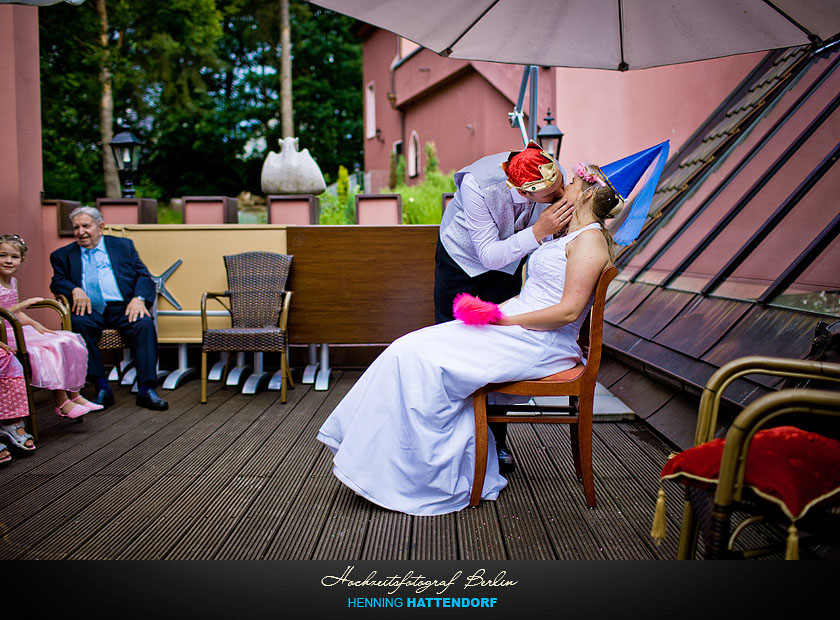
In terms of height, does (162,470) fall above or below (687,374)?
below

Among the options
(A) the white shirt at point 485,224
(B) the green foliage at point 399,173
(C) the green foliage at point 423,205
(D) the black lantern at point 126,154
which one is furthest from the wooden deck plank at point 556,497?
(B) the green foliage at point 399,173

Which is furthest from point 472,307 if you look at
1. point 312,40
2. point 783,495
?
point 312,40

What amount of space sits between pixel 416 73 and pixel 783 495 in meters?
16.8

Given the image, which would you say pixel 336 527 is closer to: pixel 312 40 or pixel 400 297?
pixel 400 297

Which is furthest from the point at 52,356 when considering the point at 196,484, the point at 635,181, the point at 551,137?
the point at 551,137

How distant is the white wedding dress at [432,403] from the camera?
2521 mm

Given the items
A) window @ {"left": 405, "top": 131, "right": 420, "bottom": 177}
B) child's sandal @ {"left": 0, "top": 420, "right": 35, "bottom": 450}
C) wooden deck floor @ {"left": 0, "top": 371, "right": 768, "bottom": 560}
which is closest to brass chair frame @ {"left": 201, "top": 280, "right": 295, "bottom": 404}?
wooden deck floor @ {"left": 0, "top": 371, "right": 768, "bottom": 560}

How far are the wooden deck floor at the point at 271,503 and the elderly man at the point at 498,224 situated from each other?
0.54 meters

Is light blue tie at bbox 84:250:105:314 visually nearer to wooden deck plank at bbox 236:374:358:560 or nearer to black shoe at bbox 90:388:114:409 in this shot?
black shoe at bbox 90:388:114:409

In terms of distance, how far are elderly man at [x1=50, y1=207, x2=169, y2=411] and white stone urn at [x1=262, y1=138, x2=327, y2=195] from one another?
1802 mm

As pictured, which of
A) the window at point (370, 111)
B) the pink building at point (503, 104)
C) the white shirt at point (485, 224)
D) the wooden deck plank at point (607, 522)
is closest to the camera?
the wooden deck plank at point (607, 522)

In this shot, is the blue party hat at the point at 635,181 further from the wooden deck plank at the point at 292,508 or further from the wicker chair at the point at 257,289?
the wicker chair at the point at 257,289

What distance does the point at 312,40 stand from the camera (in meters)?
23.2

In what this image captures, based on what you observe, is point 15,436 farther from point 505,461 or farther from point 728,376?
point 728,376
